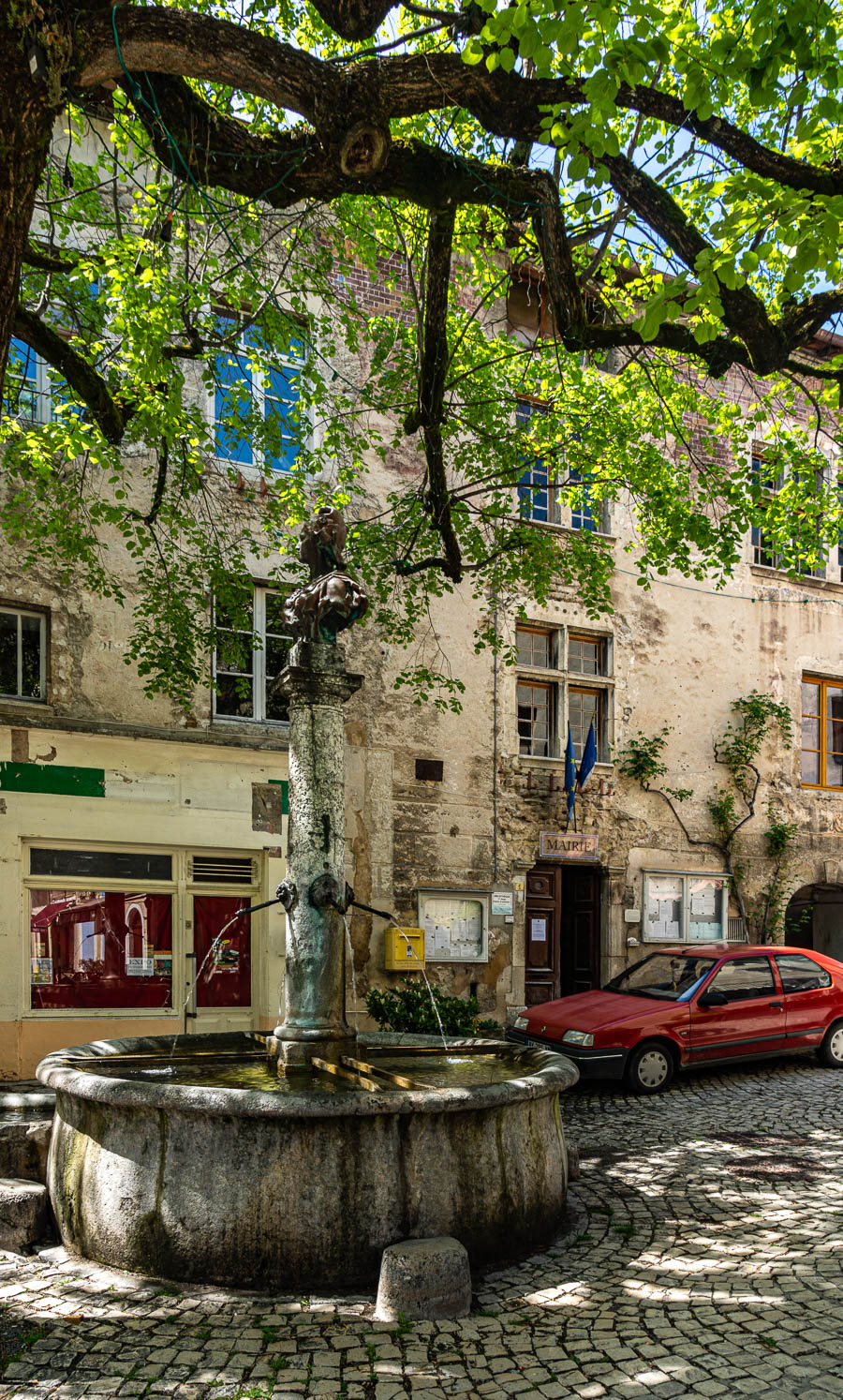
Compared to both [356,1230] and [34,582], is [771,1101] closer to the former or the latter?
[356,1230]

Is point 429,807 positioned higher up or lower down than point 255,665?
lower down

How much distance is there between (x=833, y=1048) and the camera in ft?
38.9

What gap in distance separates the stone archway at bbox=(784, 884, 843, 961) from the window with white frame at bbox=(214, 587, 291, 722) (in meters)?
10.1

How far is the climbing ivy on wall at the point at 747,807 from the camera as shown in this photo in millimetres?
16391

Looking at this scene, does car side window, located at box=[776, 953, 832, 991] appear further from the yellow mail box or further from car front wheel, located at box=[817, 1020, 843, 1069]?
the yellow mail box

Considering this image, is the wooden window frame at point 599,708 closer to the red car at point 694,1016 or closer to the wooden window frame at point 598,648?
the wooden window frame at point 598,648

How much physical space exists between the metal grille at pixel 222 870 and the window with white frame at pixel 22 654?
256cm

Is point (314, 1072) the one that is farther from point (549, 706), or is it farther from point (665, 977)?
point (549, 706)

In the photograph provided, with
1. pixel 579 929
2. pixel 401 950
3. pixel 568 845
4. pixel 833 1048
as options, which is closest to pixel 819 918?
pixel 579 929

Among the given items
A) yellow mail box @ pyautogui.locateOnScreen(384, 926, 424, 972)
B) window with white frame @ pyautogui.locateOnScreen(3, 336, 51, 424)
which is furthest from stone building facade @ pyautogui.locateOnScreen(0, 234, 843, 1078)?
window with white frame @ pyautogui.locateOnScreen(3, 336, 51, 424)

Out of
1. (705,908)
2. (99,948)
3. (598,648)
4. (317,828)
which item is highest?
(598,648)

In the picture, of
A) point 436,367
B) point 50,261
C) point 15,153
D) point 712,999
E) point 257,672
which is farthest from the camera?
point 257,672

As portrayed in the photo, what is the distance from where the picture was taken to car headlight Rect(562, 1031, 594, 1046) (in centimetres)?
1017

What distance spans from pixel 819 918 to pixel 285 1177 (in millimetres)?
15948
